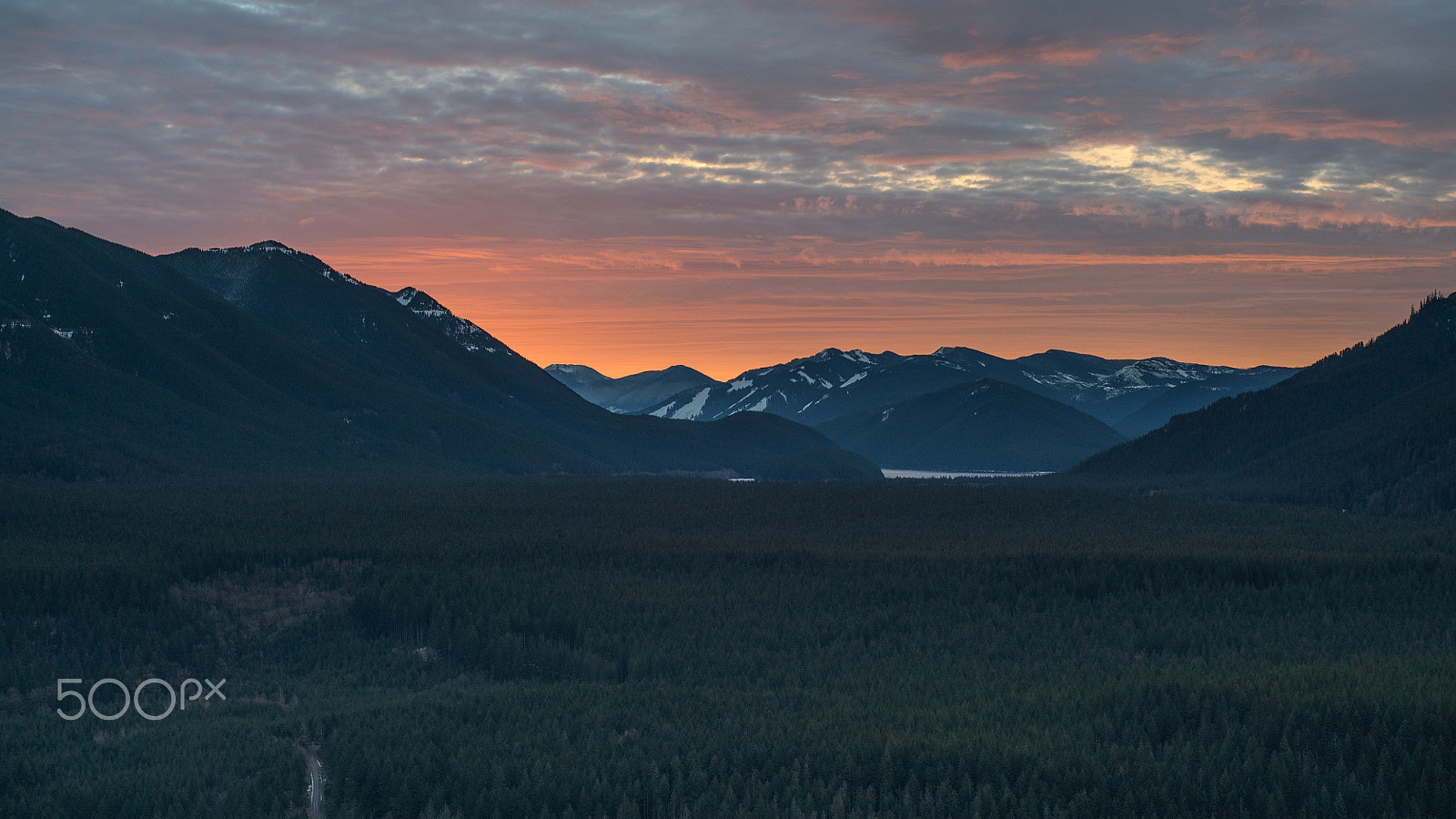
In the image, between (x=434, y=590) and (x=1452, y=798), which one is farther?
(x=434, y=590)

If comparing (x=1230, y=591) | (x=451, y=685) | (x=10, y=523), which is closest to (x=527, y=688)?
(x=451, y=685)

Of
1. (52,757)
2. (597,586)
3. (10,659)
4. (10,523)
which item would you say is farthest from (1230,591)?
(10,523)

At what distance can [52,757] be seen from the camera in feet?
212

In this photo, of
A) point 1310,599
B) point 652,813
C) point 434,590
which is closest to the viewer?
point 652,813

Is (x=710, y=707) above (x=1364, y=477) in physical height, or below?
below

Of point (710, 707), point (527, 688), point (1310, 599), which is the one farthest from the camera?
point (1310, 599)

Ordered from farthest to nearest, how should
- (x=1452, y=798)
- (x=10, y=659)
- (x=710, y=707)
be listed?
(x=10, y=659) < (x=710, y=707) < (x=1452, y=798)

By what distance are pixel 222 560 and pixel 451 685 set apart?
40.6 m

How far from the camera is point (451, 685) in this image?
Result: 9088 cm

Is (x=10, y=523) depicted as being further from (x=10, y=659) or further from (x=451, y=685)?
(x=451, y=685)

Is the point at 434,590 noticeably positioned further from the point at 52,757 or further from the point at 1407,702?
the point at 1407,702

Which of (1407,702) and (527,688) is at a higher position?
(1407,702)

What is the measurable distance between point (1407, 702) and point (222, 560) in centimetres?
10321

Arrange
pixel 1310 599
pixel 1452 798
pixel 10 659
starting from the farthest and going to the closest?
pixel 1310 599 → pixel 10 659 → pixel 1452 798
